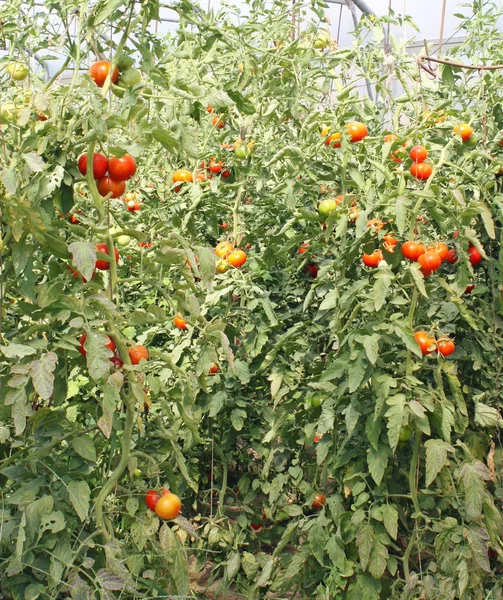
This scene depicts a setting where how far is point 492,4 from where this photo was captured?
2.45 m

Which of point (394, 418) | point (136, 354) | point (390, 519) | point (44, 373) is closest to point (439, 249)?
point (394, 418)

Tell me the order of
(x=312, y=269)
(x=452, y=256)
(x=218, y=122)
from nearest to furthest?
(x=452, y=256) < (x=312, y=269) < (x=218, y=122)

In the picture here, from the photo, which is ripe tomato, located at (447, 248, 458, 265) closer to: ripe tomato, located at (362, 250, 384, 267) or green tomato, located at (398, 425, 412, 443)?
ripe tomato, located at (362, 250, 384, 267)

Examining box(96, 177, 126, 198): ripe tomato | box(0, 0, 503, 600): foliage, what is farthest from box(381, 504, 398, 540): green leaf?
box(96, 177, 126, 198): ripe tomato

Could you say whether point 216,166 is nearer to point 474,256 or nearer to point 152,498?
point 474,256

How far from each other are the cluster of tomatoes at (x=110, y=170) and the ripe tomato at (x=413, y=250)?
29.0 inches

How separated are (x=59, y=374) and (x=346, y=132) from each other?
984 millimetres

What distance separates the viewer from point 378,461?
1.84 meters

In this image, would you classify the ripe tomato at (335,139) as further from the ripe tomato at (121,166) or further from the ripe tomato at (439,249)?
the ripe tomato at (121,166)

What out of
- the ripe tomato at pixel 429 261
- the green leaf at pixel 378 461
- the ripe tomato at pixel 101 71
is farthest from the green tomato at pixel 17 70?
the green leaf at pixel 378 461

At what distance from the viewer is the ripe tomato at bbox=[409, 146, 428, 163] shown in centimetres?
182

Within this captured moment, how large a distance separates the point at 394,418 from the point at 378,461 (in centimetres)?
16

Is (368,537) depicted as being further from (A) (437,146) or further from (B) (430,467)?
(A) (437,146)

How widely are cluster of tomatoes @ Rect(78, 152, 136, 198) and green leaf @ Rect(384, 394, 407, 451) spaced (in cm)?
84
